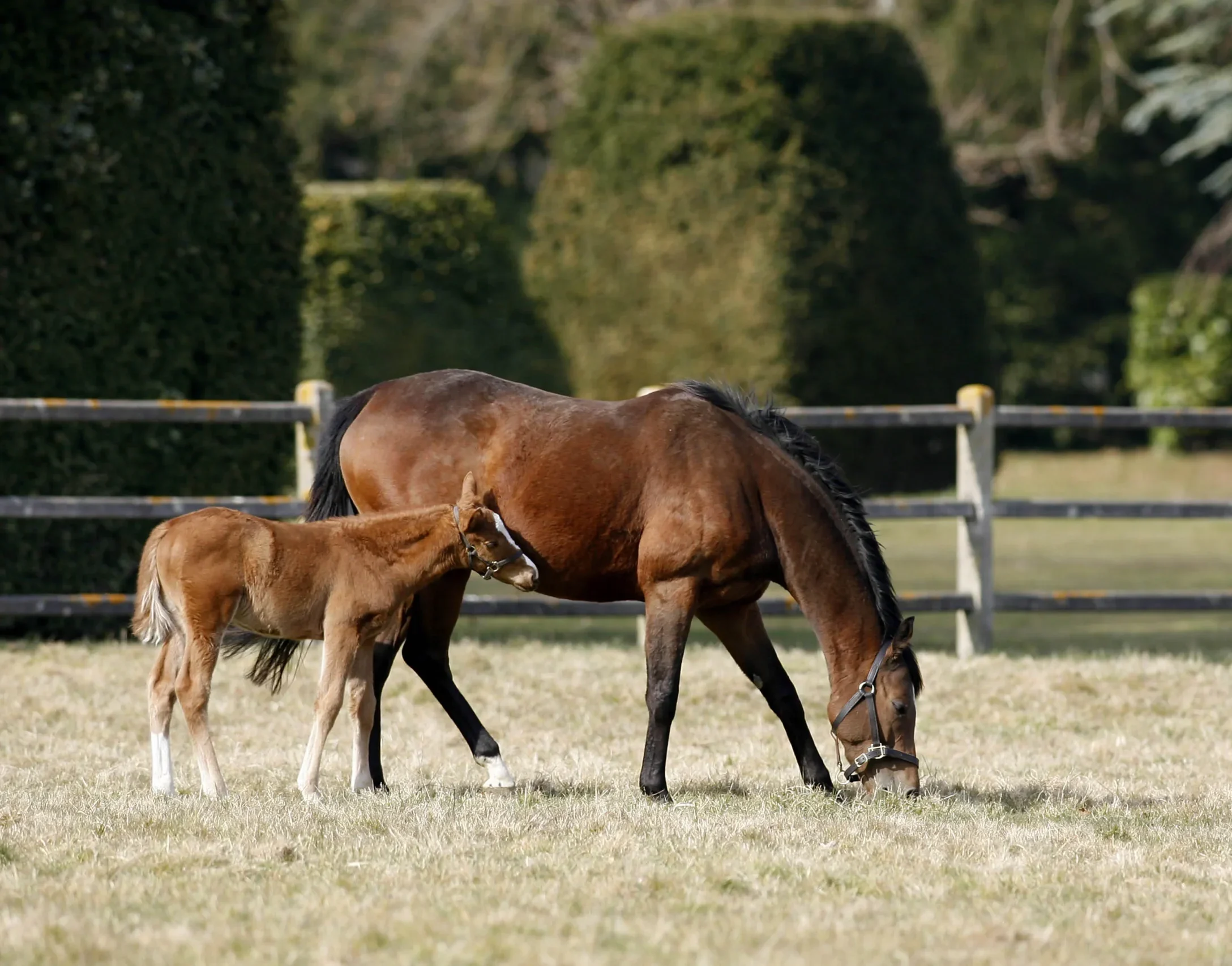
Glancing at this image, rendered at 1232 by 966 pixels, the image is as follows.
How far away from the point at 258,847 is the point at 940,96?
88.3ft

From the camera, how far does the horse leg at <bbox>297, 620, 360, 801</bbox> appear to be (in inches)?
251

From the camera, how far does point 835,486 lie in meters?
6.76

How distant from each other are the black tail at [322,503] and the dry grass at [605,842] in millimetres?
466

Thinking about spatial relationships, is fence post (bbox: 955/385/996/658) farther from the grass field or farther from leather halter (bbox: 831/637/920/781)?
leather halter (bbox: 831/637/920/781)

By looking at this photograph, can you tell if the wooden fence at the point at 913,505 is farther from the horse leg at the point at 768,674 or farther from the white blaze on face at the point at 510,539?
the white blaze on face at the point at 510,539

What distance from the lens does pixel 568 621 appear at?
13.5m

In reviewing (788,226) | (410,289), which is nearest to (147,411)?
(410,289)

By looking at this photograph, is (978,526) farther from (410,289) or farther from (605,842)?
(410,289)

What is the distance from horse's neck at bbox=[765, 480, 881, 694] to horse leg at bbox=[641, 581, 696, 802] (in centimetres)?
41

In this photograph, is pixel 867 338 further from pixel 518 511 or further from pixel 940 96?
pixel 518 511

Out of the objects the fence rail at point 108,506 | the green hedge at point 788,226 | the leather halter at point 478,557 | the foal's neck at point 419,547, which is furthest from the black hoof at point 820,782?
the green hedge at point 788,226

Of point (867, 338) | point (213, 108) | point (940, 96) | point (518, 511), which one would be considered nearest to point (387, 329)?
point (867, 338)

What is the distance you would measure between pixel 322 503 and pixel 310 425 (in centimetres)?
315

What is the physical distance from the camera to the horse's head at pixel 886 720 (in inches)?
258
